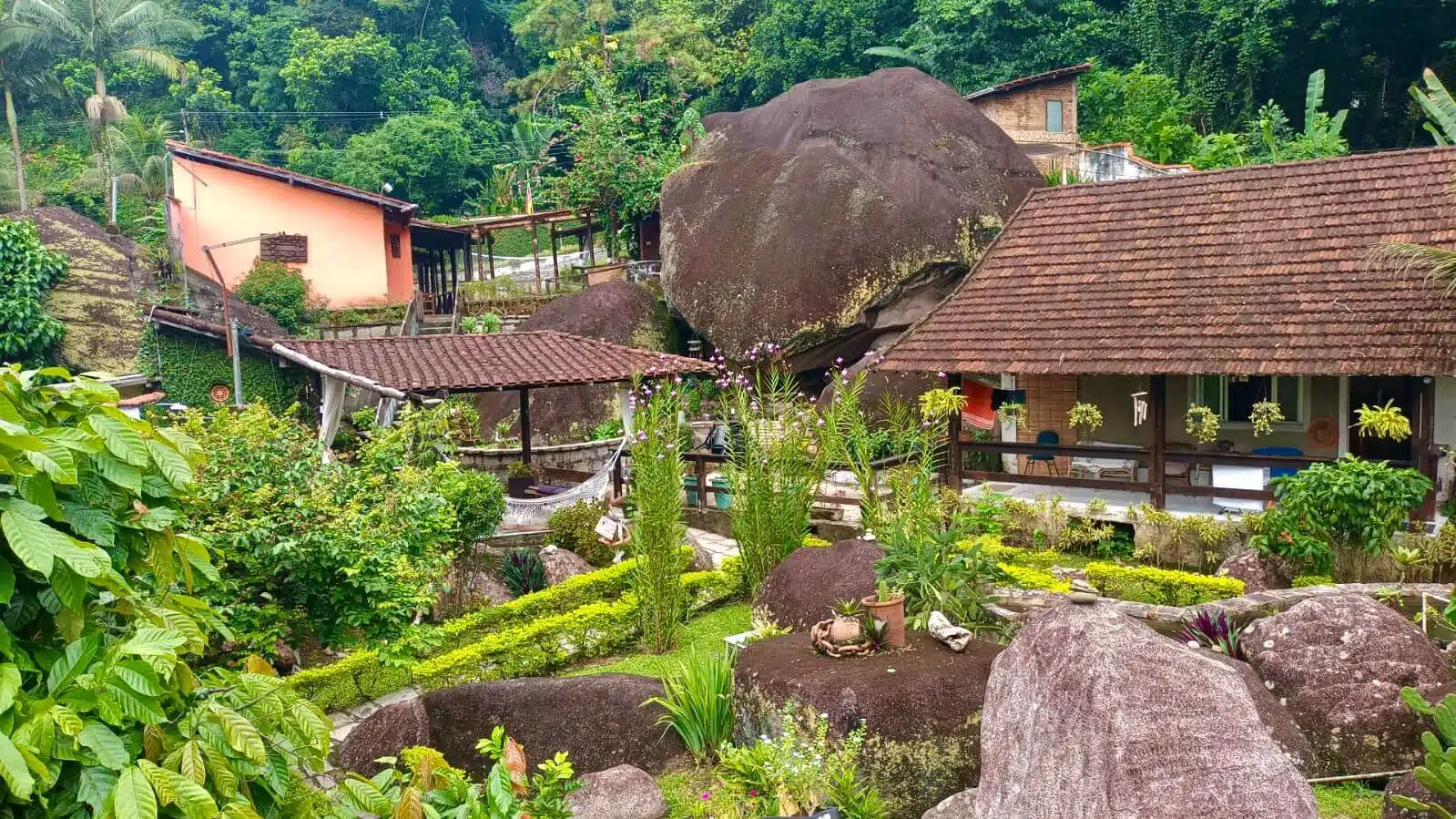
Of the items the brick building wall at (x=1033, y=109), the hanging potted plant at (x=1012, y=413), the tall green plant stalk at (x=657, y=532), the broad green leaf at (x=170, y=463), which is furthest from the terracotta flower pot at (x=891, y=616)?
the brick building wall at (x=1033, y=109)

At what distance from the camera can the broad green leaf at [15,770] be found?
9.94ft

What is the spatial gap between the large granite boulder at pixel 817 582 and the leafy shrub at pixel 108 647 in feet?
20.9

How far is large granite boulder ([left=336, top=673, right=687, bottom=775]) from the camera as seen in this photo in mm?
8617

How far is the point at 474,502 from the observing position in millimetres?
13180

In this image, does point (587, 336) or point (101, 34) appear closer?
point (587, 336)

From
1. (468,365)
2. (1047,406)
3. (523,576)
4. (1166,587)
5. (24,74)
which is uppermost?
(24,74)

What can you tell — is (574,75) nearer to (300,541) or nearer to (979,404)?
(979,404)

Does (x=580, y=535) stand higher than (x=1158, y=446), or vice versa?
(x=1158, y=446)

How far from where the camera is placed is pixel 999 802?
5492mm

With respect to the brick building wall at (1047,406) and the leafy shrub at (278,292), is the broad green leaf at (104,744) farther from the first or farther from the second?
the leafy shrub at (278,292)

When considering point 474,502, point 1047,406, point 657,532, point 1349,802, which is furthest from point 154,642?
point 1047,406

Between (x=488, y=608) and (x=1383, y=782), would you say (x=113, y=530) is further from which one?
(x=488, y=608)

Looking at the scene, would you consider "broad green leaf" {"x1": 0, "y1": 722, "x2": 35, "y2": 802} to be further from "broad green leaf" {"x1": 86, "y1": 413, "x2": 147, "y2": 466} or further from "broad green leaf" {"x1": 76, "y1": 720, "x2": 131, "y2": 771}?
"broad green leaf" {"x1": 86, "y1": 413, "x2": 147, "y2": 466}

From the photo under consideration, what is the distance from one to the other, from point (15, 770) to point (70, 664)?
0.48 metres
